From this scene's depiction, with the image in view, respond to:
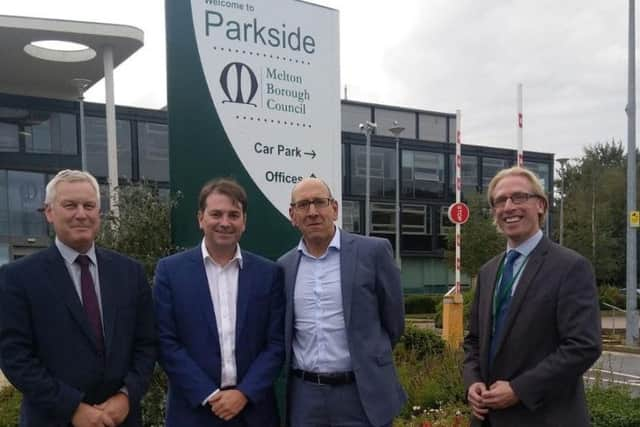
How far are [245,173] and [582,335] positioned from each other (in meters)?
3.45

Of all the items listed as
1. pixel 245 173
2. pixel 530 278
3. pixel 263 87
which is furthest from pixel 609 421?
pixel 263 87

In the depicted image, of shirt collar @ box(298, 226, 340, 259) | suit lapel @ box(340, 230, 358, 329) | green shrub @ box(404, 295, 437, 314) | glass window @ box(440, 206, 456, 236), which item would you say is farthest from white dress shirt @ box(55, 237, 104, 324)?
glass window @ box(440, 206, 456, 236)

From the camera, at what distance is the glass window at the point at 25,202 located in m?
24.3

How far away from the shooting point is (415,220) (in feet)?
113

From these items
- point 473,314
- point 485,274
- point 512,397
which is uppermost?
point 485,274

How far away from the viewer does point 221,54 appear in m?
5.17

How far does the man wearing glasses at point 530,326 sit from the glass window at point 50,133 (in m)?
25.0

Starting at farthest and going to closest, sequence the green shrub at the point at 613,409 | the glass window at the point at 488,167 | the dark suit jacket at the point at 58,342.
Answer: the glass window at the point at 488,167
the green shrub at the point at 613,409
the dark suit jacket at the point at 58,342

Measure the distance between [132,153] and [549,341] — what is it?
25796 mm

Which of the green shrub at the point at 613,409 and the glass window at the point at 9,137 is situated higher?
the glass window at the point at 9,137

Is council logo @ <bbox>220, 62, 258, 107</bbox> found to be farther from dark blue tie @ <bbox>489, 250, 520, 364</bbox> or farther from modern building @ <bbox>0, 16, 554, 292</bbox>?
modern building @ <bbox>0, 16, 554, 292</bbox>

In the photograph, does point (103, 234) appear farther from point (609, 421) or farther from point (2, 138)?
point (2, 138)

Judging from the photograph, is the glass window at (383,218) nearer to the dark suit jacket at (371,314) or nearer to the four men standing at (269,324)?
the dark suit jacket at (371,314)

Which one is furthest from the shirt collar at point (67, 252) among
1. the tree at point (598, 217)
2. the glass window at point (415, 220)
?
the glass window at point (415, 220)
